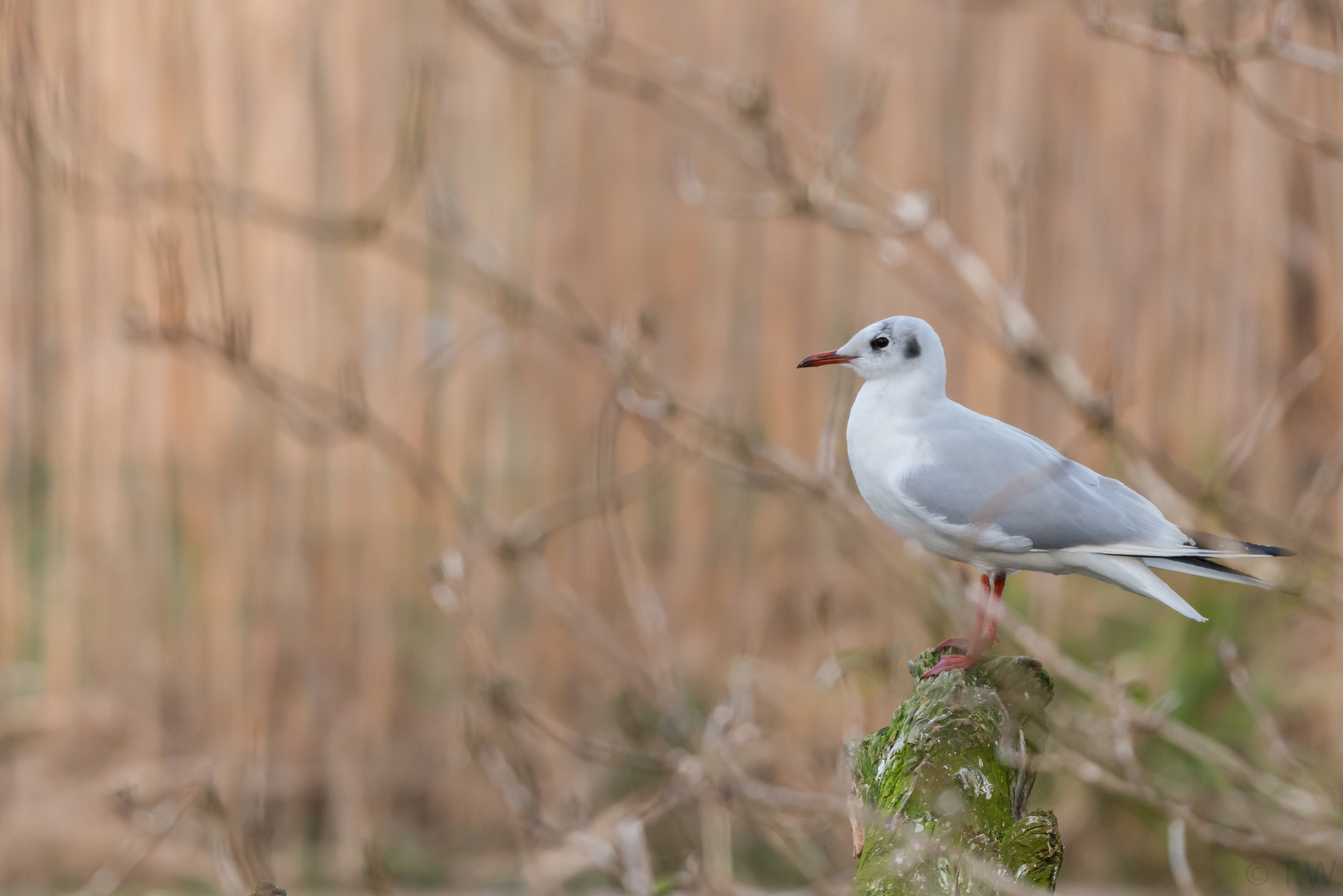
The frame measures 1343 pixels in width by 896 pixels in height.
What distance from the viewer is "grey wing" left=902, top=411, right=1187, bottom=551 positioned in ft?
2.39

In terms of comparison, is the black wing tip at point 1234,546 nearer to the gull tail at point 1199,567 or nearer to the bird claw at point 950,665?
the gull tail at point 1199,567

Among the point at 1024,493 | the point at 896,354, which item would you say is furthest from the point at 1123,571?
the point at 896,354

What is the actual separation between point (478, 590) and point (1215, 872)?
143 centimetres

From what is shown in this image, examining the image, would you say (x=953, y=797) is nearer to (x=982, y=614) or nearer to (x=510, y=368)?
(x=982, y=614)

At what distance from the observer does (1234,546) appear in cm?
62

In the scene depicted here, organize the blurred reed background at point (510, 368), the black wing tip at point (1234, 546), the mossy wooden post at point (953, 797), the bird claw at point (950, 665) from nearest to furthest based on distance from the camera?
1. the black wing tip at point (1234, 546)
2. the mossy wooden post at point (953, 797)
3. the bird claw at point (950, 665)
4. the blurred reed background at point (510, 368)

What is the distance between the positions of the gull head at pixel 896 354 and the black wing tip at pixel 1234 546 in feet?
0.63

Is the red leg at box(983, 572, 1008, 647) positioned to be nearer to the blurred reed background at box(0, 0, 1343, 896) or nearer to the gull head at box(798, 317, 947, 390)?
the gull head at box(798, 317, 947, 390)

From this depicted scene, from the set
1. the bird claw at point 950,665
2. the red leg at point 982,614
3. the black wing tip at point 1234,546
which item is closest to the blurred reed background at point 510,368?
the red leg at point 982,614

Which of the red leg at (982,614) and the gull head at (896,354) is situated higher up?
the gull head at (896,354)

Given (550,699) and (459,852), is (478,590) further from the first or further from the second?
(459,852)

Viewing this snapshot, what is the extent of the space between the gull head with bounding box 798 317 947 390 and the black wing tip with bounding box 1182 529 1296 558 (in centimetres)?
19

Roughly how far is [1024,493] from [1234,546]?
153mm

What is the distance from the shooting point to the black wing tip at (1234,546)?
57 cm
